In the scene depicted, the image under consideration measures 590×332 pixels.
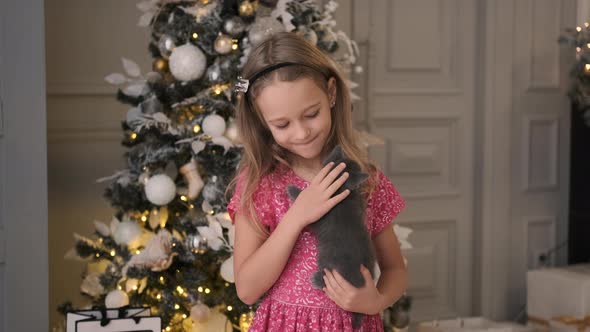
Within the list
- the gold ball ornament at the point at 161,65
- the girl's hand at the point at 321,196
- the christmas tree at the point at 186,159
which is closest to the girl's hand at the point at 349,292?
the girl's hand at the point at 321,196

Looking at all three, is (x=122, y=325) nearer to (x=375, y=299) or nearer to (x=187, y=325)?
(x=187, y=325)

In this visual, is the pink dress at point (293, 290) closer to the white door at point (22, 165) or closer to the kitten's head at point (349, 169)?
the kitten's head at point (349, 169)

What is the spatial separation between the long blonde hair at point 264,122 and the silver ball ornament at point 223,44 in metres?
1.01

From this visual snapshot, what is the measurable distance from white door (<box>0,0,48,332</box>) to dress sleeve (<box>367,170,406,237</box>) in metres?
1.37

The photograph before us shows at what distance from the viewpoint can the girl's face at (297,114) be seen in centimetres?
155

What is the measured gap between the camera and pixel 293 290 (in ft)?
5.54

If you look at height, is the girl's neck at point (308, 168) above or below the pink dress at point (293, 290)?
above

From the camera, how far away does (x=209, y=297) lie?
2.73 meters

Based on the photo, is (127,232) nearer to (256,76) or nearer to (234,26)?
(234,26)

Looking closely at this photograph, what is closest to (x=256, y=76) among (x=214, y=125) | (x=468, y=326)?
(x=214, y=125)

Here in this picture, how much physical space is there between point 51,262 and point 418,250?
5.71 feet

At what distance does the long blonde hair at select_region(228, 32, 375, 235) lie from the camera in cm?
159

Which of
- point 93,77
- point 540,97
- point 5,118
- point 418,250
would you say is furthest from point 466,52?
point 5,118

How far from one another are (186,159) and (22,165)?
54 centimetres
